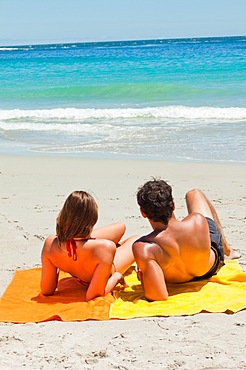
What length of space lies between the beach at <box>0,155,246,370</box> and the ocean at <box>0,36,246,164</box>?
3.73 feet

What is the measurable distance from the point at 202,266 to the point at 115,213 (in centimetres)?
230

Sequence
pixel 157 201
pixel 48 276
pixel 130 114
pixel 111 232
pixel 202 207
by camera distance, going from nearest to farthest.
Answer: pixel 157 201 < pixel 48 276 < pixel 111 232 < pixel 202 207 < pixel 130 114

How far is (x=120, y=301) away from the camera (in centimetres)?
416

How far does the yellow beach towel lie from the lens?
3915mm

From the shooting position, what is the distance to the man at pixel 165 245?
13.4 ft

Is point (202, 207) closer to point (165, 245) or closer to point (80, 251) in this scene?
point (165, 245)

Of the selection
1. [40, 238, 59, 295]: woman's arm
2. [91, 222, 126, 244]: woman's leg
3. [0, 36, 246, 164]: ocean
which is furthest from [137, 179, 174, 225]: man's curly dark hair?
[0, 36, 246, 164]: ocean

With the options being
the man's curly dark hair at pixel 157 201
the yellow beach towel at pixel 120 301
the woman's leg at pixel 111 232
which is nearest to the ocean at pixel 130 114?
the woman's leg at pixel 111 232

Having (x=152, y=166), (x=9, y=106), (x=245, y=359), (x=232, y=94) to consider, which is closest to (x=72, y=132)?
(x=152, y=166)

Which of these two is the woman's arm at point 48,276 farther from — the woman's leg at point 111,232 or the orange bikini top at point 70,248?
the woman's leg at point 111,232

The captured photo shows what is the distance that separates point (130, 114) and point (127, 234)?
10087mm

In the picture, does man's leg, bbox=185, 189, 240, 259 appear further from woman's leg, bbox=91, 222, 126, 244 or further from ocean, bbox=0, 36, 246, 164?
ocean, bbox=0, 36, 246, 164

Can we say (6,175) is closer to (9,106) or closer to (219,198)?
(219,198)

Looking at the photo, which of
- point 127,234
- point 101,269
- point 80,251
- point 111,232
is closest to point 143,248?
point 101,269
